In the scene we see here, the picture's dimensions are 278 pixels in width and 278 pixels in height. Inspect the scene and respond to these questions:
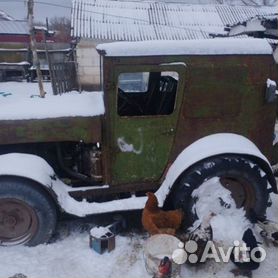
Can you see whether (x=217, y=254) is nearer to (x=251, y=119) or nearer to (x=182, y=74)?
(x=251, y=119)

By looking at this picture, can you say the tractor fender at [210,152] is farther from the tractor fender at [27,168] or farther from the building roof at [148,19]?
the building roof at [148,19]

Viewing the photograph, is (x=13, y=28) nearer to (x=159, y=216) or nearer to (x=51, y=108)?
(x=51, y=108)

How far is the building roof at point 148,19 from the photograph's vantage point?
14.2m

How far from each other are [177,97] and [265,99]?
2.95 feet

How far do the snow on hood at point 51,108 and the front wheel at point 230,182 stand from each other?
1120 mm

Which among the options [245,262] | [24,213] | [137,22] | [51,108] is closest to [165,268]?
[245,262]

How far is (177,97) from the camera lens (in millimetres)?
3773

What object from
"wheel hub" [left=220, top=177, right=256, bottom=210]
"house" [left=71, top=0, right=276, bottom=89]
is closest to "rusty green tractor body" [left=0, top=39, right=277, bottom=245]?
"wheel hub" [left=220, top=177, right=256, bottom=210]

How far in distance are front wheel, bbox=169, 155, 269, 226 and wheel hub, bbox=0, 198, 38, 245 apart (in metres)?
1.45

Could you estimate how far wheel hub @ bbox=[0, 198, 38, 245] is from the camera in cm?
374

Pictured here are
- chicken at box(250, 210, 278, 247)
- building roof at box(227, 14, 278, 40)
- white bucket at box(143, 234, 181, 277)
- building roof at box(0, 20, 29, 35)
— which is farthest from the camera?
building roof at box(0, 20, 29, 35)

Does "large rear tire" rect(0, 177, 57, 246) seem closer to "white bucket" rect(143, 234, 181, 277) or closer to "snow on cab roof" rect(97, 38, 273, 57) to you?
"white bucket" rect(143, 234, 181, 277)

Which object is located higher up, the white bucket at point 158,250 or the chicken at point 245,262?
the white bucket at point 158,250
